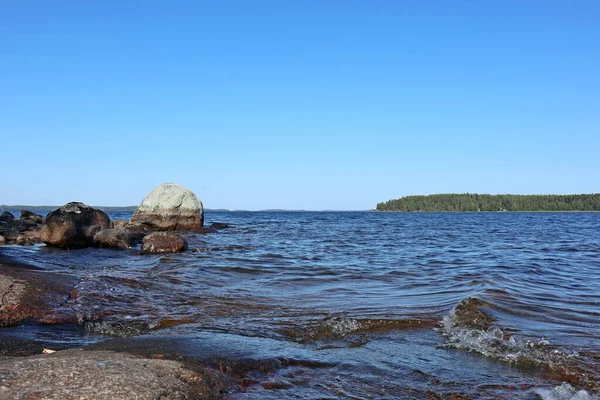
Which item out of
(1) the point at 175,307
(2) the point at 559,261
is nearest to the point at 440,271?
(2) the point at 559,261

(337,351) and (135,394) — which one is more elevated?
(135,394)

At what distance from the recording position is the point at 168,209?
23938 millimetres

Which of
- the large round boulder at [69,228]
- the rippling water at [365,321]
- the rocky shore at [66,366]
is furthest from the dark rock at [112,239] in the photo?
the rocky shore at [66,366]

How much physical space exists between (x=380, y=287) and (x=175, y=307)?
168 inches

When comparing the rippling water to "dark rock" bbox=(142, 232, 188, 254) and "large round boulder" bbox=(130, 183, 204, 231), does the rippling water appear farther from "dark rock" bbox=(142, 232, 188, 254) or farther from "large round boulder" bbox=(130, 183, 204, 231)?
"large round boulder" bbox=(130, 183, 204, 231)

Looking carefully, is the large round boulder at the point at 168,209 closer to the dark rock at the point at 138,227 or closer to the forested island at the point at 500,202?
the dark rock at the point at 138,227

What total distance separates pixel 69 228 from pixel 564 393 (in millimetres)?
14815

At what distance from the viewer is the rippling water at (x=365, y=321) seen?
4.21 meters

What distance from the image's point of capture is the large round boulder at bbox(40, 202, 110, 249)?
15195 mm

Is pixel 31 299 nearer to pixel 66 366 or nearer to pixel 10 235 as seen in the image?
pixel 66 366

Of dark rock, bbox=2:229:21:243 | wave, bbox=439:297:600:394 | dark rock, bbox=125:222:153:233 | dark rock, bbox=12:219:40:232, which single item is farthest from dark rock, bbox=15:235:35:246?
wave, bbox=439:297:600:394

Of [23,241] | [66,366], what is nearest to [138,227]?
[23,241]

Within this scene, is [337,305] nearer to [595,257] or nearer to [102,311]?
[102,311]

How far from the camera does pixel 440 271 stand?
1220cm
